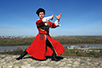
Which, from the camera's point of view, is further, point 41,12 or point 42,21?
point 41,12

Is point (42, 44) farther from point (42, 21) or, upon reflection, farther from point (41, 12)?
point (41, 12)

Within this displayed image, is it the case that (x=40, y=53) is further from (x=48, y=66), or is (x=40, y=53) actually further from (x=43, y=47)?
(x=48, y=66)

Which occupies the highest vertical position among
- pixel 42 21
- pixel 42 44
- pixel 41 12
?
pixel 41 12

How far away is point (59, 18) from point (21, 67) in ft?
7.29

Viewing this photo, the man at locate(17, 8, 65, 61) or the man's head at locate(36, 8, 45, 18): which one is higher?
the man's head at locate(36, 8, 45, 18)

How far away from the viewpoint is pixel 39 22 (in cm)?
372

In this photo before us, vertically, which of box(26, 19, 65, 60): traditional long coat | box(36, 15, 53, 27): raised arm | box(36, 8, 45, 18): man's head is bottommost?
box(26, 19, 65, 60): traditional long coat

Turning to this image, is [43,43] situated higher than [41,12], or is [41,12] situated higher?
[41,12]

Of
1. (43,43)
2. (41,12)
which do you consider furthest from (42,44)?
(41,12)

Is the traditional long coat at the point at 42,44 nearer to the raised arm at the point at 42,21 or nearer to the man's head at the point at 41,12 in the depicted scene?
the raised arm at the point at 42,21

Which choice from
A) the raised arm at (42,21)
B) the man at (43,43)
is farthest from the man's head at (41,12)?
the raised arm at (42,21)

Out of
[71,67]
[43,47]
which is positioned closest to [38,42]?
[43,47]

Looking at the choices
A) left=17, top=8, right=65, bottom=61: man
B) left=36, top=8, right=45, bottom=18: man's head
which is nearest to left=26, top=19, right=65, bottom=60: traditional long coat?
left=17, top=8, right=65, bottom=61: man

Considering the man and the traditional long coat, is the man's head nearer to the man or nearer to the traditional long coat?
the man
